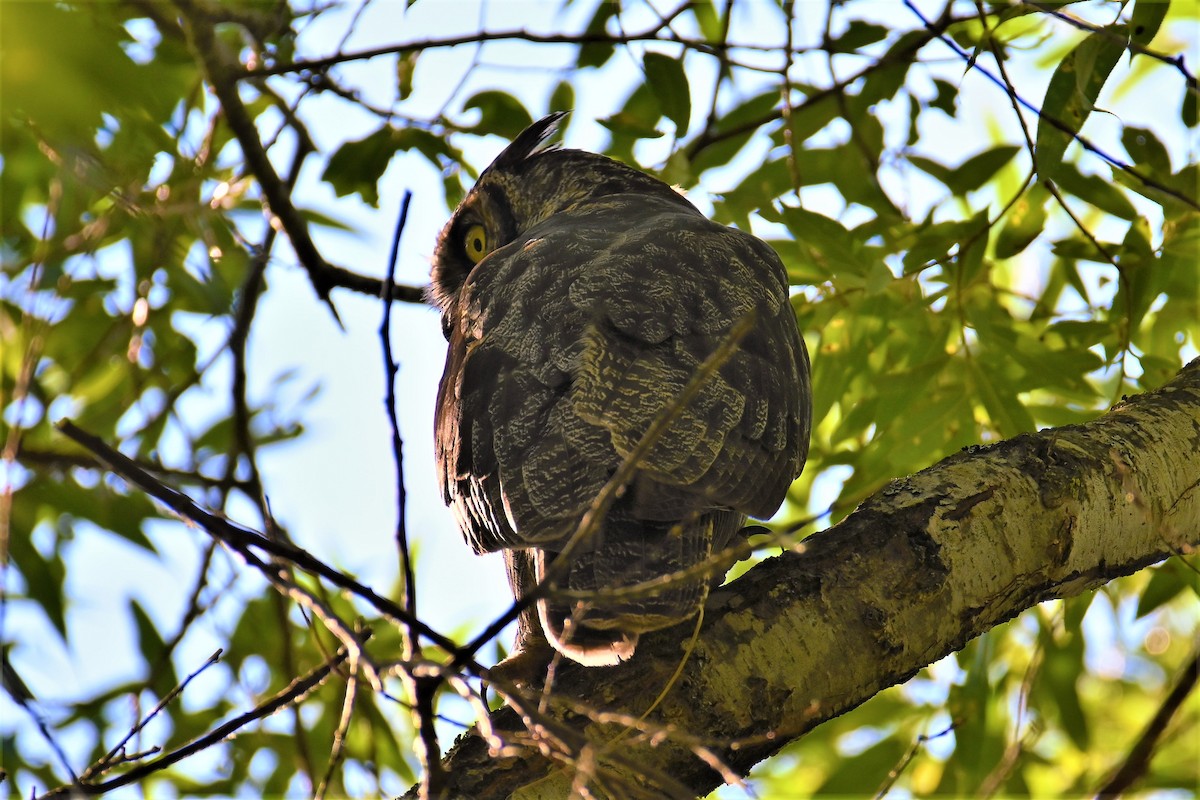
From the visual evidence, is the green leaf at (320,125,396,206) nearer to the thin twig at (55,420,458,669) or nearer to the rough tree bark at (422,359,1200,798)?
the rough tree bark at (422,359,1200,798)

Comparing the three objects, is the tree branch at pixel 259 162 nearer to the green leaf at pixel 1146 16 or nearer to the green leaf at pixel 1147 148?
the green leaf at pixel 1146 16

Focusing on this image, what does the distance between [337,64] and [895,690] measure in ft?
9.82

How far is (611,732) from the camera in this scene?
209 cm

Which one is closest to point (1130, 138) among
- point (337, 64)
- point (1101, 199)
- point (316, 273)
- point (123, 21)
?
point (1101, 199)

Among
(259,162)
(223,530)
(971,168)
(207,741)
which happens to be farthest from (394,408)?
(971,168)

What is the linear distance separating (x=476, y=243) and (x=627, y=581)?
2446 mm

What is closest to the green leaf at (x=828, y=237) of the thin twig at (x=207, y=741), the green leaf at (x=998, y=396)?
the green leaf at (x=998, y=396)

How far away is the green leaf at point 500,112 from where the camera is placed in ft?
11.5

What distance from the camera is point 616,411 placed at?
7.95 ft

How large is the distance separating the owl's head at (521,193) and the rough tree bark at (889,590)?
2.08 metres

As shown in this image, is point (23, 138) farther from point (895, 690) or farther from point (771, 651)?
point (895, 690)

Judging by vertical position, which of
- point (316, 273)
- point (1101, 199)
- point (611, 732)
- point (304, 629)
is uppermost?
point (316, 273)

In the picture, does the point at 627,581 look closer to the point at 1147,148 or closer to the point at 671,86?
the point at 671,86

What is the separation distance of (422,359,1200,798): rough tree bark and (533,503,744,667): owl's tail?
98 millimetres
